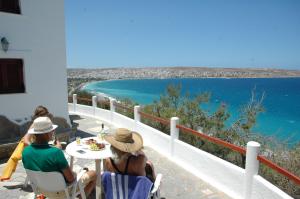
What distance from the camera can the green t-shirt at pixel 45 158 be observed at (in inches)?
136

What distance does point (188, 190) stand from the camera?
5.13 meters

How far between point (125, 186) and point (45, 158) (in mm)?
1084

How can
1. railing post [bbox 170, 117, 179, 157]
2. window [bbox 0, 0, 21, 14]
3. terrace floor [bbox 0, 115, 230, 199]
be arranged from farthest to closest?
1. window [bbox 0, 0, 21, 14]
2. railing post [bbox 170, 117, 179, 157]
3. terrace floor [bbox 0, 115, 230, 199]

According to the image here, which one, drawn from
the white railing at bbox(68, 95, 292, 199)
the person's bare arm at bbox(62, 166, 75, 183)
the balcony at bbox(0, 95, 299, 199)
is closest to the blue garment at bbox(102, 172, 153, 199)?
the person's bare arm at bbox(62, 166, 75, 183)

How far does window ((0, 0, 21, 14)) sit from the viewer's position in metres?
7.34

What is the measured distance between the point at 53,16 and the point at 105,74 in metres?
162

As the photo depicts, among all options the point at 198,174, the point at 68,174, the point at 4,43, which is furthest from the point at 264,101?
the point at 68,174

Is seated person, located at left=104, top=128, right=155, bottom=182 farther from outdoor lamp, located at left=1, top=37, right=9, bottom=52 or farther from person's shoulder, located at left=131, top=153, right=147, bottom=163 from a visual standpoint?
outdoor lamp, located at left=1, top=37, right=9, bottom=52

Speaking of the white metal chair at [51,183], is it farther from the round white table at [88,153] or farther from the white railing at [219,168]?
the white railing at [219,168]

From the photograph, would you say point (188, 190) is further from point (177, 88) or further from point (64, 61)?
point (177, 88)

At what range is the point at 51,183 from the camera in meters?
3.56

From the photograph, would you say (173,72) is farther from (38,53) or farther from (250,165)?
(250,165)

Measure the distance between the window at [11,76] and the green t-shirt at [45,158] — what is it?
16.2 ft

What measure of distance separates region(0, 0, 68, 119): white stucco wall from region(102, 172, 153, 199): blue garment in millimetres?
5557
